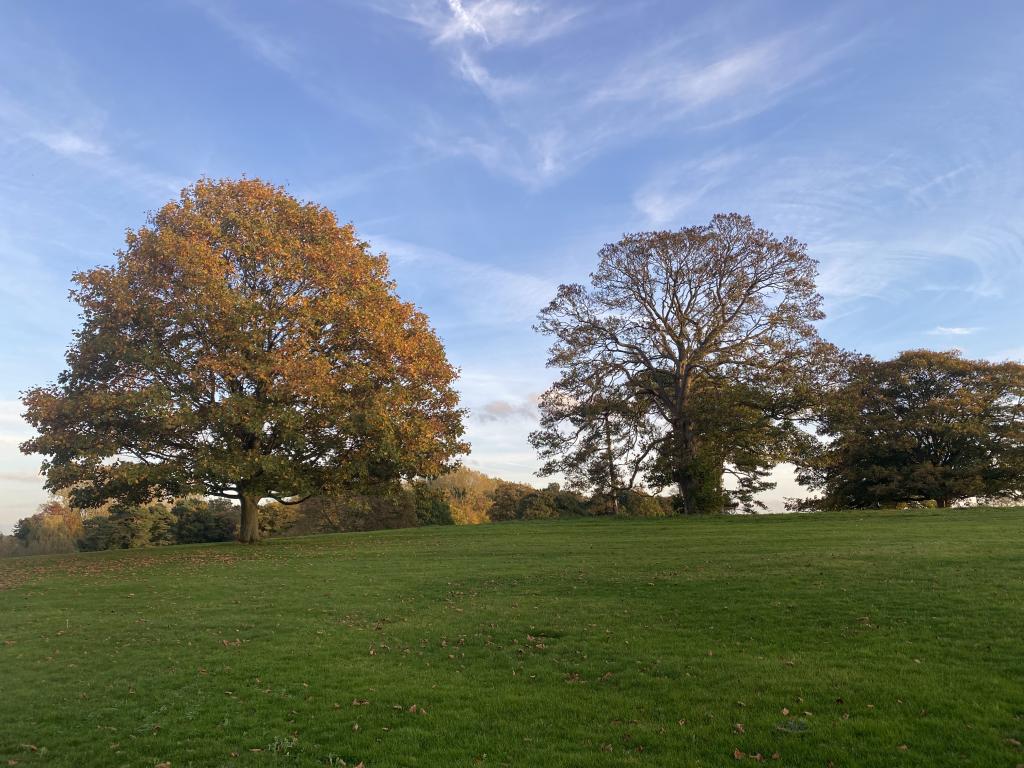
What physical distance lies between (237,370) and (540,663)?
19970mm

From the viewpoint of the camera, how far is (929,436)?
43.8 m

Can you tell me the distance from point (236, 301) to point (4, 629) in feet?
48.4

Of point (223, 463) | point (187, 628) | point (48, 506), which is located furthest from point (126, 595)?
point (48, 506)

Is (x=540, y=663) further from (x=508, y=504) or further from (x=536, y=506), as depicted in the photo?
Answer: (x=508, y=504)

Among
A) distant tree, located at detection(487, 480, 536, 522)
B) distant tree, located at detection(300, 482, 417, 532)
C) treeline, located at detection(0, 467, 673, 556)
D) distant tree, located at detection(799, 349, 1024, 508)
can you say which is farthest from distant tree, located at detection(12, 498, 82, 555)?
distant tree, located at detection(799, 349, 1024, 508)

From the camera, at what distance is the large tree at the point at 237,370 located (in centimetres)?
2547

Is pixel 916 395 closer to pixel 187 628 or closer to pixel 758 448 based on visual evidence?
pixel 758 448

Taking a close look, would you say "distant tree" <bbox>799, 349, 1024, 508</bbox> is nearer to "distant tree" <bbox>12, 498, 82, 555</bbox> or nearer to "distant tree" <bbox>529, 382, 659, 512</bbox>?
"distant tree" <bbox>529, 382, 659, 512</bbox>

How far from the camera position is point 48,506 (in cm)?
6397

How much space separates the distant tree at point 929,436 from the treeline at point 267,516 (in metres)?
13.0

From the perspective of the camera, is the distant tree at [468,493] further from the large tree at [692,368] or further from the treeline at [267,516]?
the large tree at [692,368]

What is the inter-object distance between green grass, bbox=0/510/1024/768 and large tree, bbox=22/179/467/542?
22.8 feet

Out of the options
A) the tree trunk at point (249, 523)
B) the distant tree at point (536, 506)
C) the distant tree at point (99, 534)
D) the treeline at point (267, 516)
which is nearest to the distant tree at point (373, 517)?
the treeline at point (267, 516)

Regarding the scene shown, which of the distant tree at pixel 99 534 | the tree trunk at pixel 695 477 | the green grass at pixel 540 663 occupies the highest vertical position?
the tree trunk at pixel 695 477
